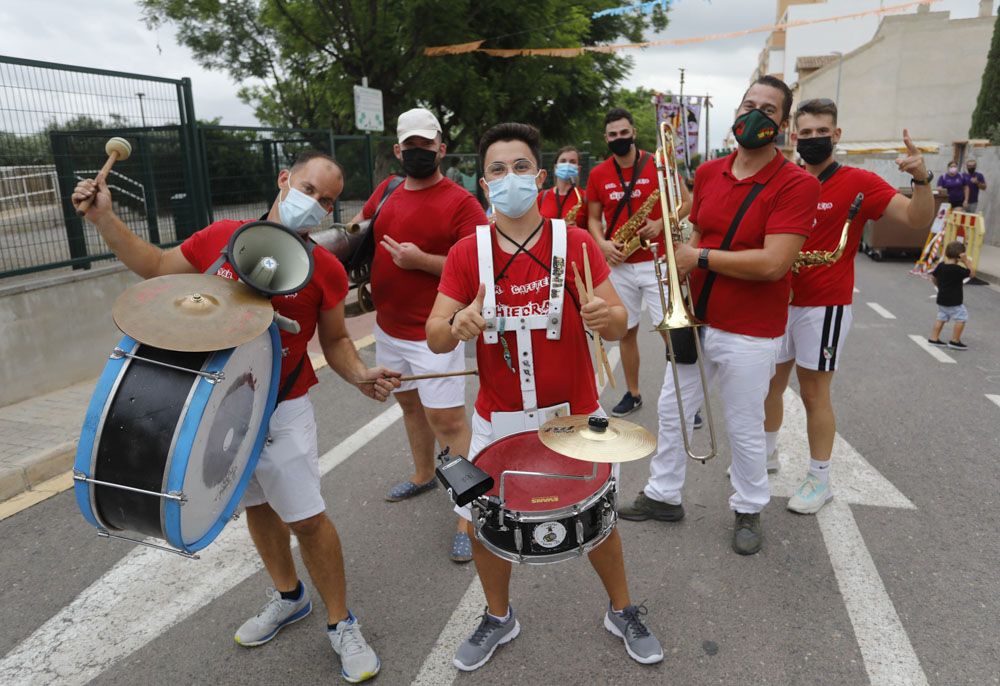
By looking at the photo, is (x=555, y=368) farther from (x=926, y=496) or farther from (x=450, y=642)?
(x=926, y=496)

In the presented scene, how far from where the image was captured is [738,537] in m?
3.45

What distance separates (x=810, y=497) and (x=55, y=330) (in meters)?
5.81

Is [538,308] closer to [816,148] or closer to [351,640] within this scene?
[351,640]

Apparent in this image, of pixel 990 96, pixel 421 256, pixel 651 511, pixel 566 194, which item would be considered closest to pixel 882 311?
pixel 566 194

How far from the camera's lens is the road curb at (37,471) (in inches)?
163

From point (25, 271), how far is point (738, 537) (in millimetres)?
5765

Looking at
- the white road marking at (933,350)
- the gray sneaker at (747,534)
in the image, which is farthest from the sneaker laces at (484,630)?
the white road marking at (933,350)

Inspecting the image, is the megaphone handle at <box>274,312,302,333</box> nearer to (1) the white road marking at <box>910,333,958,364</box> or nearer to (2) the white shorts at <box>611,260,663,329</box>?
(2) the white shorts at <box>611,260,663,329</box>

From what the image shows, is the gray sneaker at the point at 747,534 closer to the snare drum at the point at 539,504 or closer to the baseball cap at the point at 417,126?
the snare drum at the point at 539,504

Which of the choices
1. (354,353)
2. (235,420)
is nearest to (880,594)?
(354,353)

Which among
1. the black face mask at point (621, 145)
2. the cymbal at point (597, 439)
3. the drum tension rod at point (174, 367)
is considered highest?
the black face mask at point (621, 145)

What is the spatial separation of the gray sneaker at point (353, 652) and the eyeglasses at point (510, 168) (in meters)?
1.79

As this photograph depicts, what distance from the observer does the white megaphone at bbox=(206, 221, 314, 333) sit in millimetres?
2313

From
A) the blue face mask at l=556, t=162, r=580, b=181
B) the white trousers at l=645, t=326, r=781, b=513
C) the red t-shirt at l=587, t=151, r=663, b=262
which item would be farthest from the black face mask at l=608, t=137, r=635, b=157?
the white trousers at l=645, t=326, r=781, b=513
